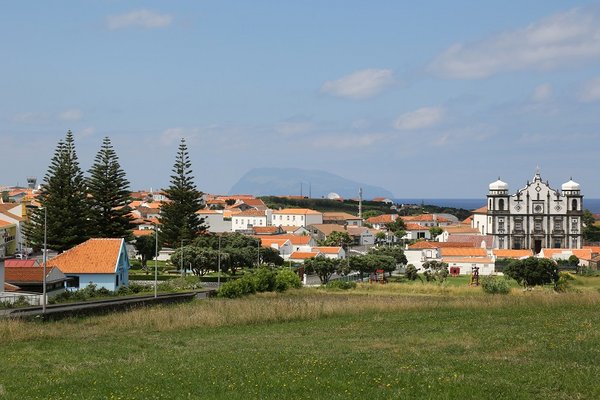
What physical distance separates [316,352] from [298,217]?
373 ft

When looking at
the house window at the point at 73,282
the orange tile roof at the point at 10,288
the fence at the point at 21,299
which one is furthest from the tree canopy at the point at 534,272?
the fence at the point at 21,299

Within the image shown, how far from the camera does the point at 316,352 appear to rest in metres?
16.1

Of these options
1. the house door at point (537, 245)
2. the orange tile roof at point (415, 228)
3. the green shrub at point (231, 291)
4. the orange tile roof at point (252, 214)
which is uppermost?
the orange tile roof at point (252, 214)

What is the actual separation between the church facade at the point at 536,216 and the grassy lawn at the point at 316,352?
69.4m

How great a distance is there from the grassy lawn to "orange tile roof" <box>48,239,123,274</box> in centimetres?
1616

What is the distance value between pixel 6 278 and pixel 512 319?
24.9 meters

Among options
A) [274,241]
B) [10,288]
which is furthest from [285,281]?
[274,241]

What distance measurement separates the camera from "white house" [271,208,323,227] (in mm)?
129375

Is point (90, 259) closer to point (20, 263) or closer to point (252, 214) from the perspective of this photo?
point (20, 263)

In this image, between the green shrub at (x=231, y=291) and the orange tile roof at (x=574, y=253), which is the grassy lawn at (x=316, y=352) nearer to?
the green shrub at (x=231, y=291)

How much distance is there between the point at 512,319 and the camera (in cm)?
2222

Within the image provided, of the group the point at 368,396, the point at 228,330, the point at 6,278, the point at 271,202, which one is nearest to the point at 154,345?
the point at 228,330

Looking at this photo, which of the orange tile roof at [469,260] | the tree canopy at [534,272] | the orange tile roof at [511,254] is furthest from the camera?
the orange tile roof at [511,254]

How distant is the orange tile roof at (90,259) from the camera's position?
41.8m
